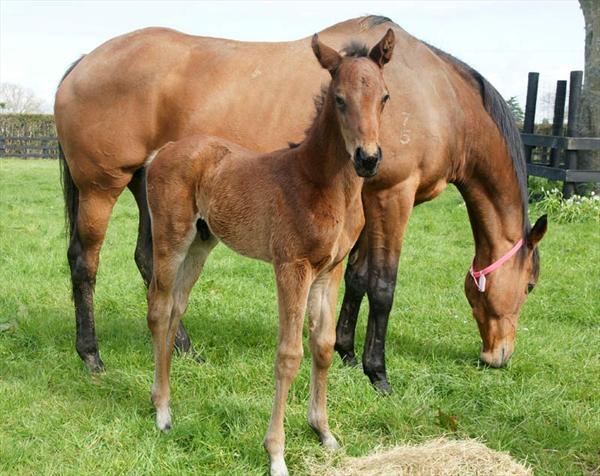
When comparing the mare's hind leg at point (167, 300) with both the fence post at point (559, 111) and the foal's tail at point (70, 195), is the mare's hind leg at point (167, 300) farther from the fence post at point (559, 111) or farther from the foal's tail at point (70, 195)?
the fence post at point (559, 111)

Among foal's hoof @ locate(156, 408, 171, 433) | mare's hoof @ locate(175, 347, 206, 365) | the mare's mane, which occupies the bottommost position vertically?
mare's hoof @ locate(175, 347, 206, 365)

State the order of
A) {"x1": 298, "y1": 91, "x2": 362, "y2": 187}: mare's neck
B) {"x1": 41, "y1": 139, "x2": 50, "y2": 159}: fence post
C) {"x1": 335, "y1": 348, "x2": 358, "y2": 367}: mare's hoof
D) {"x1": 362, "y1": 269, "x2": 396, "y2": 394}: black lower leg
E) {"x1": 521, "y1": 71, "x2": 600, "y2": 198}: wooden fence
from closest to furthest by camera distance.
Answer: {"x1": 298, "y1": 91, "x2": 362, "y2": 187}: mare's neck → {"x1": 362, "y1": 269, "x2": 396, "y2": 394}: black lower leg → {"x1": 335, "y1": 348, "x2": 358, "y2": 367}: mare's hoof → {"x1": 521, "y1": 71, "x2": 600, "y2": 198}: wooden fence → {"x1": 41, "y1": 139, "x2": 50, "y2": 159}: fence post

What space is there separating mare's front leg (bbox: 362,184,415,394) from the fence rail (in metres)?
23.1

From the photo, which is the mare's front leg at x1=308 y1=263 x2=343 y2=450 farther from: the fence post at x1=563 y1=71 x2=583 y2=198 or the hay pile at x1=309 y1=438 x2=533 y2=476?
the fence post at x1=563 y1=71 x2=583 y2=198

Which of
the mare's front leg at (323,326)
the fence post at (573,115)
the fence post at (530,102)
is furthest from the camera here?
the fence post at (530,102)

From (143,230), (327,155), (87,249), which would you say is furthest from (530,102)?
(327,155)

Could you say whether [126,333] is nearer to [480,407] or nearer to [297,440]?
[297,440]

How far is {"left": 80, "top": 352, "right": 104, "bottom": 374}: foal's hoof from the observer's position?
176 inches

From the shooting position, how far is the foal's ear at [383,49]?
2.98 meters

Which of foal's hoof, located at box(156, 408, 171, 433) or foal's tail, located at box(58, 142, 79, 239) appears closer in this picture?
foal's hoof, located at box(156, 408, 171, 433)

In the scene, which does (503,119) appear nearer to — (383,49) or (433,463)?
(383,49)

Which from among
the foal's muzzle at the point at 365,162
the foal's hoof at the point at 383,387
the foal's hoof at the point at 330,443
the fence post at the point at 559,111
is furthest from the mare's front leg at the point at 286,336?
the fence post at the point at 559,111

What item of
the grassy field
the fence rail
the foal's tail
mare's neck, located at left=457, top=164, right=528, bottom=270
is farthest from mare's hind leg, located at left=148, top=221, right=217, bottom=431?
the fence rail

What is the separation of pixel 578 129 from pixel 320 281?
353 inches
